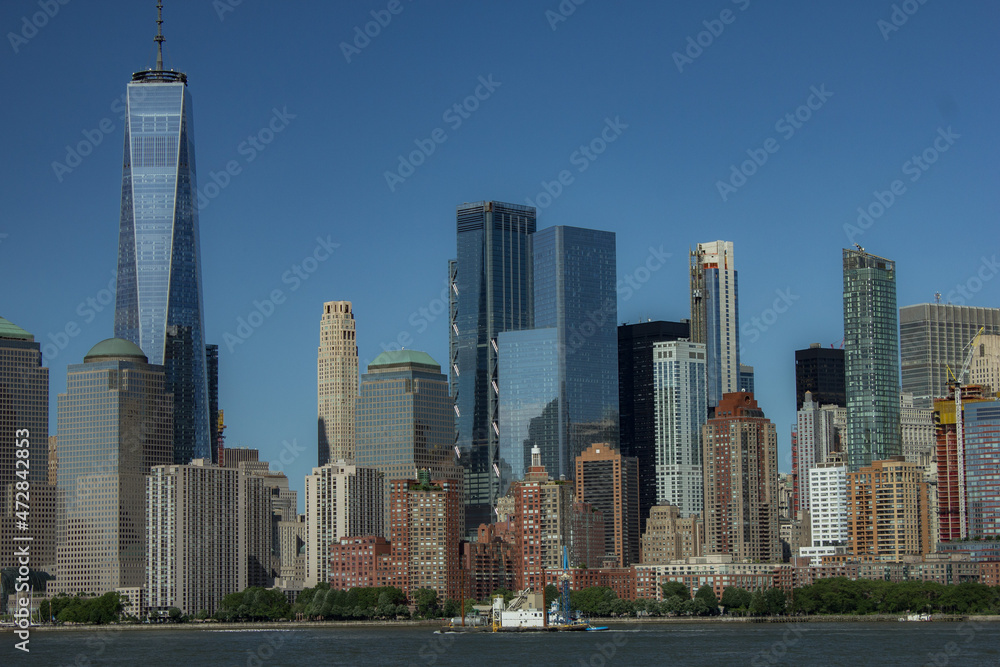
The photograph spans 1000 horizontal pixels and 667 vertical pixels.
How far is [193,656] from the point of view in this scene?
178m

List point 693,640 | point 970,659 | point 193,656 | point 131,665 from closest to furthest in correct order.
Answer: point 970,659 < point 131,665 < point 193,656 < point 693,640

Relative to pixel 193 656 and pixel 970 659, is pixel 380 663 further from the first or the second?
pixel 970 659

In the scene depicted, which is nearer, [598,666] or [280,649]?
[598,666]

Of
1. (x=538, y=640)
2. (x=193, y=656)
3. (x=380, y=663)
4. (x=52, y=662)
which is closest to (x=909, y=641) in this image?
(x=538, y=640)

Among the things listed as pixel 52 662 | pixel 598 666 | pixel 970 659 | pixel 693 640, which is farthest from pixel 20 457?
pixel 970 659

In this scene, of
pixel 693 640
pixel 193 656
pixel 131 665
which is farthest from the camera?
pixel 693 640

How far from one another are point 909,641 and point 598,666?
145 feet

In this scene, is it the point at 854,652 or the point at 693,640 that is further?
the point at 693,640

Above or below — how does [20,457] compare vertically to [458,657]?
above

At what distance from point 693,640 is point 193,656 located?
173 feet

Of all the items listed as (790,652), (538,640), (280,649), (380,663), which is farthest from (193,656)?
(790,652)

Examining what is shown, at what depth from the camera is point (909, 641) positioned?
18538 cm

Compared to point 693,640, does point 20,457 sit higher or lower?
higher

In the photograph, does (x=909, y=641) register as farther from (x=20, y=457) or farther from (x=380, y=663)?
(x=20, y=457)
